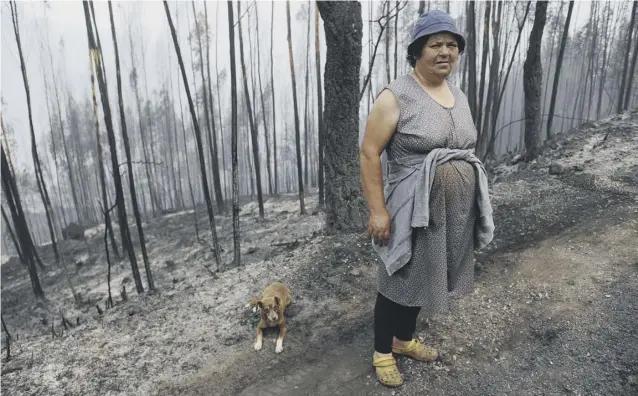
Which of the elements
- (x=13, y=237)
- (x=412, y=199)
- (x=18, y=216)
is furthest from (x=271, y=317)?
(x=13, y=237)

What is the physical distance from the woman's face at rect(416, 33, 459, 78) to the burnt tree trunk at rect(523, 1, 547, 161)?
647 centimetres


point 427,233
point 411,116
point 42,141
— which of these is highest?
point 411,116

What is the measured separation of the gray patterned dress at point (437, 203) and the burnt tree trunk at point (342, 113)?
2.27 m

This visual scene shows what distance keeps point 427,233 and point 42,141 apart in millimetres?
44043

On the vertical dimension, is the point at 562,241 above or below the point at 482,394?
above

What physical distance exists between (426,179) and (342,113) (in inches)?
101

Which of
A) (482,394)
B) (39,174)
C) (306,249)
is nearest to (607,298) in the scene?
(482,394)

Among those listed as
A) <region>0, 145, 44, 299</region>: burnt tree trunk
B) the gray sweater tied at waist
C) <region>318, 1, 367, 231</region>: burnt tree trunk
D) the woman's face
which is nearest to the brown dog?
the gray sweater tied at waist

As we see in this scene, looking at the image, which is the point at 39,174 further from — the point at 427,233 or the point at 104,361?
the point at 427,233

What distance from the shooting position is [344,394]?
2.05m

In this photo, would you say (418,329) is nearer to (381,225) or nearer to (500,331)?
(500,331)

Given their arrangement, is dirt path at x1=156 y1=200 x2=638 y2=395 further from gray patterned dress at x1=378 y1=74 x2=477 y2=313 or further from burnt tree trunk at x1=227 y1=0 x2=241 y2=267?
burnt tree trunk at x1=227 y1=0 x2=241 y2=267

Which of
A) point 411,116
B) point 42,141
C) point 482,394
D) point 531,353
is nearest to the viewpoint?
point 411,116

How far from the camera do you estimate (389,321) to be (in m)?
1.97
